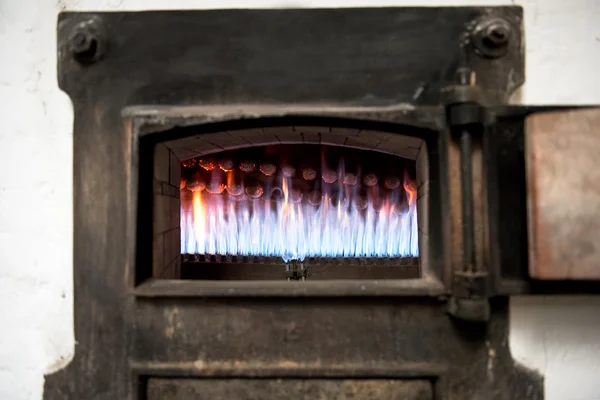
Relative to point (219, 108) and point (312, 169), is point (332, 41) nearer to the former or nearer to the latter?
point (219, 108)

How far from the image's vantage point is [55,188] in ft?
4.34

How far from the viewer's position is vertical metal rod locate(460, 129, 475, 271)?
118 centimetres

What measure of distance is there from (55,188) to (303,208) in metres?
1.33

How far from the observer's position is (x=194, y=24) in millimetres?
1320

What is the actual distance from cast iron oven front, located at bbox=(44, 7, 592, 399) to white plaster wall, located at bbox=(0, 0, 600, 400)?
5cm

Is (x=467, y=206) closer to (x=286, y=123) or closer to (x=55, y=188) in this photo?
(x=286, y=123)

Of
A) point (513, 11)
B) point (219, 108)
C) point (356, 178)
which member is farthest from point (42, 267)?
point (513, 11)

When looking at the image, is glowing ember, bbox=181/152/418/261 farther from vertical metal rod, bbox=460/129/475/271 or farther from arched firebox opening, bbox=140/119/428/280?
vertical metal rod, bbox=460/129/475/271

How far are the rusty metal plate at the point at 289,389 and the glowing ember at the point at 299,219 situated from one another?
1.03 metres

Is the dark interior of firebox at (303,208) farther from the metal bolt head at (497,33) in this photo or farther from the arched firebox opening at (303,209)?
the metal bolt head at (497,33)

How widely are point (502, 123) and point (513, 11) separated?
0.42 m

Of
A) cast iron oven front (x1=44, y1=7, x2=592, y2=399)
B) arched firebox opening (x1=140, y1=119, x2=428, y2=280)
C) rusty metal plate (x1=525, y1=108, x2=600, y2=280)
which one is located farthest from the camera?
arched firebox opening (x1=140, y1=119, x2=428, y2=280)

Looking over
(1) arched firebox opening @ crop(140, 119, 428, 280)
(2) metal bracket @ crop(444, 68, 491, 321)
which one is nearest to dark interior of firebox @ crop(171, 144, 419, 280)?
(1) arched firebox opening @ crop(140, 119, 428, 280)

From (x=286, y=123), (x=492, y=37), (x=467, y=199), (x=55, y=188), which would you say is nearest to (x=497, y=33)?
(x=492, y=37)
